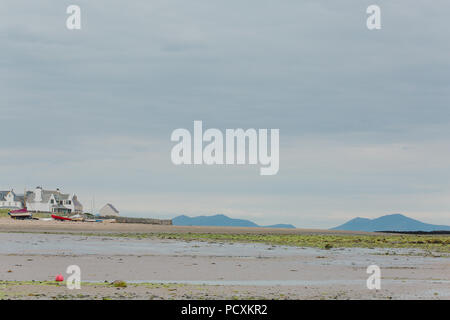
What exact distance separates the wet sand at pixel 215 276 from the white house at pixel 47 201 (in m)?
151

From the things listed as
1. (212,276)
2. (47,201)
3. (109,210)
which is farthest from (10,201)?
(212,276)

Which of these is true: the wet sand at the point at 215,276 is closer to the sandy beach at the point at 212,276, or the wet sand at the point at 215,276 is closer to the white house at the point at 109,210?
the sandy beach at the point at 212,276

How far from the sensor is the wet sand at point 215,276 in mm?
20436

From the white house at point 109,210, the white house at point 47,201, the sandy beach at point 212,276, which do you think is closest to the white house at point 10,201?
Answer: the white house at point 47,201

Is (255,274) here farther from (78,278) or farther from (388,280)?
(78,278)

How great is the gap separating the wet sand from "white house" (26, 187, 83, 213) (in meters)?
151

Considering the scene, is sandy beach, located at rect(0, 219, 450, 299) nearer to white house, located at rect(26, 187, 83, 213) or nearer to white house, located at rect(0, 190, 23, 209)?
white house, located at rect(26, 187, 83, 213)

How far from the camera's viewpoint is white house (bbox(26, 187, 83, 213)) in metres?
184

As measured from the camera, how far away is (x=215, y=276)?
27.4 m

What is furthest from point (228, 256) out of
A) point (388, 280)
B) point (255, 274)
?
point (388, 280)

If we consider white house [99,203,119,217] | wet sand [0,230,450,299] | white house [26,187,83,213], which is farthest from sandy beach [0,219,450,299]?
white house [99,203,119,217]
